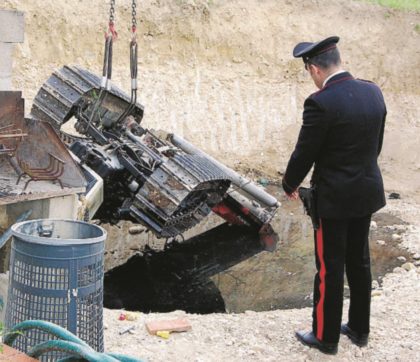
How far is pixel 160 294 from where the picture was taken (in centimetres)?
810

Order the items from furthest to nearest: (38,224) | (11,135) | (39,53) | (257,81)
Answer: (257,81)
(39,53)
(11,135)
(38,224)

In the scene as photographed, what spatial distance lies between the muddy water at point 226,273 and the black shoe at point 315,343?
234cm

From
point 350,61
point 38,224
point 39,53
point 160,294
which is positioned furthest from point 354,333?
point 350,61

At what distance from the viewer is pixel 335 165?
4859mm

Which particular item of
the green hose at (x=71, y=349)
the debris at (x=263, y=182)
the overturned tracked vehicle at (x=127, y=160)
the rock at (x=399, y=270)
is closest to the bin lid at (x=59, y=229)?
the green hose at (x=71, y=349)

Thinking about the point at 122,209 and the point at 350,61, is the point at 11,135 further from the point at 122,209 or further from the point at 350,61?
the point at 350,61

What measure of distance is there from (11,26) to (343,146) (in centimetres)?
364

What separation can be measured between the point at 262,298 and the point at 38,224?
4315 millimetres

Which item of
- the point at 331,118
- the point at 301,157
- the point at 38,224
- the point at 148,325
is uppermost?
the point at 331,118

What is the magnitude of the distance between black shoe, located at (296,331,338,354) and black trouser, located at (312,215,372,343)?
0.04 meters

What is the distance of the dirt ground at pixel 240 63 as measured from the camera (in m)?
14.6

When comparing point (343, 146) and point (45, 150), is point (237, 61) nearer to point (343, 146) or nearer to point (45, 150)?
point (45, 150)

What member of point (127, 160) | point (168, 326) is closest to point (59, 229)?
point (168, 326)

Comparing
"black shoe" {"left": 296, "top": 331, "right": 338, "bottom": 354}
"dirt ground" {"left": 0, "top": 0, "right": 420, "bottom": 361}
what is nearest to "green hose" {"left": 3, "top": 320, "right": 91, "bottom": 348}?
"black shoe" {"left": 296, "top": 331, "right": 338, "bottom": 354}
